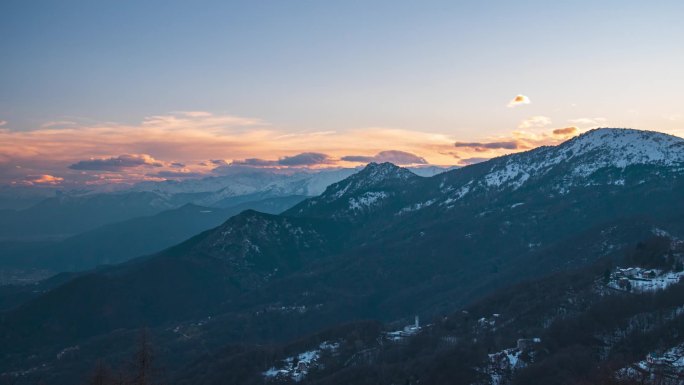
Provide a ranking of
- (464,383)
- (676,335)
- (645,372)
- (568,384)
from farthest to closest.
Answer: (464,383)
(676,335)
(568,384)
(645,372)

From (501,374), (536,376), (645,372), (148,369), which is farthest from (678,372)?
(148,369)

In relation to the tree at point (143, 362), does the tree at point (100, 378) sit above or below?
below

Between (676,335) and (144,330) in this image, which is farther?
(676,335)

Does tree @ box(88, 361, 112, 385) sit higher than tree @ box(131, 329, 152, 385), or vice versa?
tree @ box(131, 329, 152, 385)

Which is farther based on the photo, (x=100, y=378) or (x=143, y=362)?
(x=100, y=378)

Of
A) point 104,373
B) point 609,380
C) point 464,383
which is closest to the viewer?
point 104,373

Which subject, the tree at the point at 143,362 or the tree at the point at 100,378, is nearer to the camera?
the tree at the point at 143,362

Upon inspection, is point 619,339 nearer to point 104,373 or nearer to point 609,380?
point 609,380

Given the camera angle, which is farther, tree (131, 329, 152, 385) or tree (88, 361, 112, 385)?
tree (88, 361, 112, 385)

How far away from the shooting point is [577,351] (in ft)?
632

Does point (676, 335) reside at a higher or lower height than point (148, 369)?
lower

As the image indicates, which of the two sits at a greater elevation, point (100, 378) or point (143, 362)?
point (143, 362)

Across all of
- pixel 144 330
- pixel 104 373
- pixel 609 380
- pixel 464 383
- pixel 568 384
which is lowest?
pixel 464 383

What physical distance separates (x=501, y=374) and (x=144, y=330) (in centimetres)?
14146
